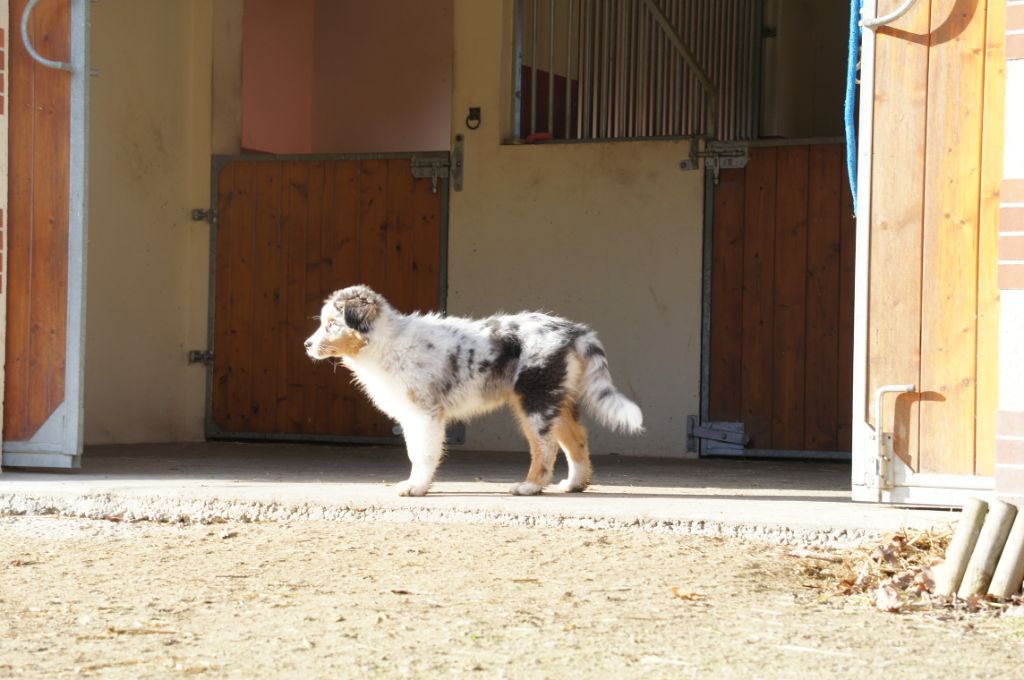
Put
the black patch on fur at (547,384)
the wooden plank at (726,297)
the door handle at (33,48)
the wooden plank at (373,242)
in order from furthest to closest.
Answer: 1. the wooden plank at (373,242)
2. the wooden plank at (726,297)
3. the door handle at (33,48)
4. the black patch on fur at (547,384)

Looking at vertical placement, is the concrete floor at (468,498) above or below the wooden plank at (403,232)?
below

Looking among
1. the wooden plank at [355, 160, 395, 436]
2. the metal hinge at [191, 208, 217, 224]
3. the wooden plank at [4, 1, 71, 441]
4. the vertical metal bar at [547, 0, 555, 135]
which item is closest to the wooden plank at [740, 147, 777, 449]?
the vertical metal bar at [547, 0, 555, 135]

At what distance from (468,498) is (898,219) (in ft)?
8.03

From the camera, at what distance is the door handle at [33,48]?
25.5ft

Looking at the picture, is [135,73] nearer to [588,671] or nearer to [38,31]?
[38,31]

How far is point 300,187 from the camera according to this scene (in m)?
11.2

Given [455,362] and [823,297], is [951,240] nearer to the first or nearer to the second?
[455,362]

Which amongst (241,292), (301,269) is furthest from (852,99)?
(241,292)

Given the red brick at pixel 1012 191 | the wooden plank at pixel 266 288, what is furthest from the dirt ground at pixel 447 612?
the wooden plank at pixel 266 288

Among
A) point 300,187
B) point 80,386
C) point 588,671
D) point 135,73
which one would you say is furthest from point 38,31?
point 588,671

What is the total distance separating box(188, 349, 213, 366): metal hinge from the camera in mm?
11250

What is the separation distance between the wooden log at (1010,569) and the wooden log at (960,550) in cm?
12

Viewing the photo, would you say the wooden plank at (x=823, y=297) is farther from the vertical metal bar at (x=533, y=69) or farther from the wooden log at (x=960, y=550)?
the wooden log at (x=960, y=550)

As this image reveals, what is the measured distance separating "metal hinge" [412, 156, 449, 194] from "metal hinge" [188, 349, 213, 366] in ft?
7.29
